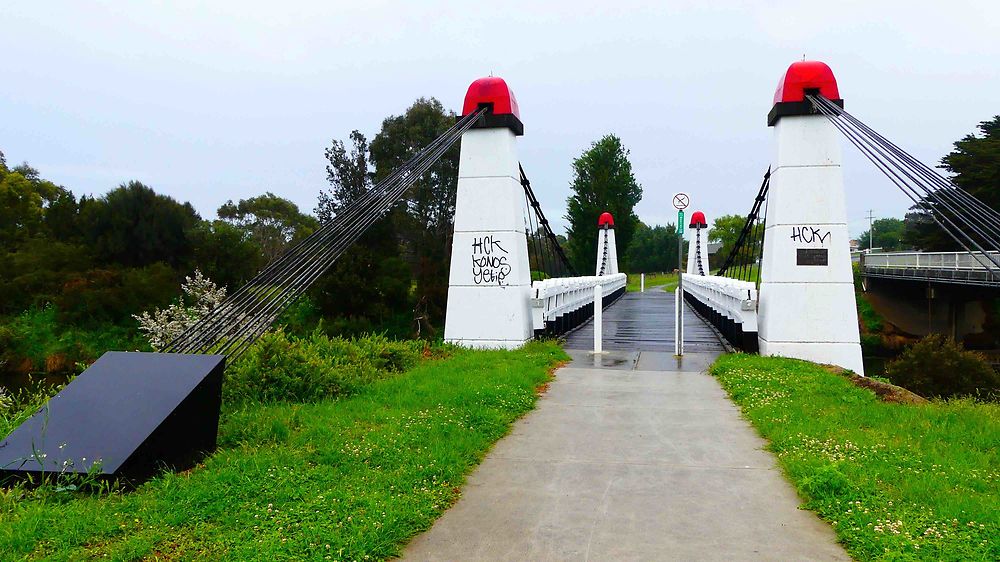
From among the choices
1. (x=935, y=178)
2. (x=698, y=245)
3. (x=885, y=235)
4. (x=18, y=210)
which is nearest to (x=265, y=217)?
(x=18, y=210)

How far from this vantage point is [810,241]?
10867 mm

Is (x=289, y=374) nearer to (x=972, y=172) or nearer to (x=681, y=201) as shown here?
(x=681, y=201)

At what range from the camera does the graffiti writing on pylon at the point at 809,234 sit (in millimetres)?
10820

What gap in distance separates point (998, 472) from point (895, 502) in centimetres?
128

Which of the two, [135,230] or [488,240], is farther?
[135,230]

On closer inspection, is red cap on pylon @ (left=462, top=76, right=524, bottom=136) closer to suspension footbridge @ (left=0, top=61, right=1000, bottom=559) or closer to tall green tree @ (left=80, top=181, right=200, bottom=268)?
suspension footbridge @ (left=0, top=61, right=1000, bottom=559)

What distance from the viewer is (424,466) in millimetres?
5051

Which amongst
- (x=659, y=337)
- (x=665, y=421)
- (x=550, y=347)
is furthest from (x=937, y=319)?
(x=665, y=421)

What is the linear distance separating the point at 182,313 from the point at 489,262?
1034 cm

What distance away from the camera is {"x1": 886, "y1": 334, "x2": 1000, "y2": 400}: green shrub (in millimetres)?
16719

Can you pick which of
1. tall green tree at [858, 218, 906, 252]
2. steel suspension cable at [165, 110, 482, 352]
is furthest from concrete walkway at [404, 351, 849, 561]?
tall green tree at [858, 218, 906, 252]

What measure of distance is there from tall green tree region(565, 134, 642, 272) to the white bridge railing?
17058mm

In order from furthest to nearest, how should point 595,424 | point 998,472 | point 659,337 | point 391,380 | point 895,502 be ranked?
point 659,337 → point 391,380 → point 595,424 → point 998,472 → point 895,502

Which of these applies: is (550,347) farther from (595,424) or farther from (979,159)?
(979,159)
